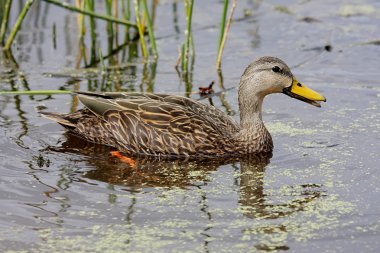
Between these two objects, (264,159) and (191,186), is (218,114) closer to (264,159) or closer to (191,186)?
(264,159)

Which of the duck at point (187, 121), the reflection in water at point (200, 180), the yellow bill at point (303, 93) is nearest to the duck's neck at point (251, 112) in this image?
the duck at point (187, 121)

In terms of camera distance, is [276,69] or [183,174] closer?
[183,174]

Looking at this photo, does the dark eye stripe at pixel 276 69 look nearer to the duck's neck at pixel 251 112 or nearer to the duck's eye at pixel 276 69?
the duck's eye at pixel 276 69

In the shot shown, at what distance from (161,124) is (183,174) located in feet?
2.94

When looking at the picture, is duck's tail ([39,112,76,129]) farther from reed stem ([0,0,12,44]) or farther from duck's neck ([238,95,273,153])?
reed stem ([0,0,12,44])

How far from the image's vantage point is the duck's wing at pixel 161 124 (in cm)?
973

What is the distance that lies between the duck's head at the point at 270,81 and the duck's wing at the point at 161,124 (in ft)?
1.46

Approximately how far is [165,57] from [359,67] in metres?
2.74

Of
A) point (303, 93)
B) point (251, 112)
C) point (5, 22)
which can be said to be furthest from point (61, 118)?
point (5, 22)

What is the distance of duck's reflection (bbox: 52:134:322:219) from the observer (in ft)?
26.5

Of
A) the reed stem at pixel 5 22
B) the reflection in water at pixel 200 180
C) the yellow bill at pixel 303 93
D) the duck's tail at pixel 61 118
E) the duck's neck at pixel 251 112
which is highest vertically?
the reed stem at pixel 5 22

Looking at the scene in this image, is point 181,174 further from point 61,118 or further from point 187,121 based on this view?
point 61,118

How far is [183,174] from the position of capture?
9.10 m

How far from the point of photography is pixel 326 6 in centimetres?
1570
